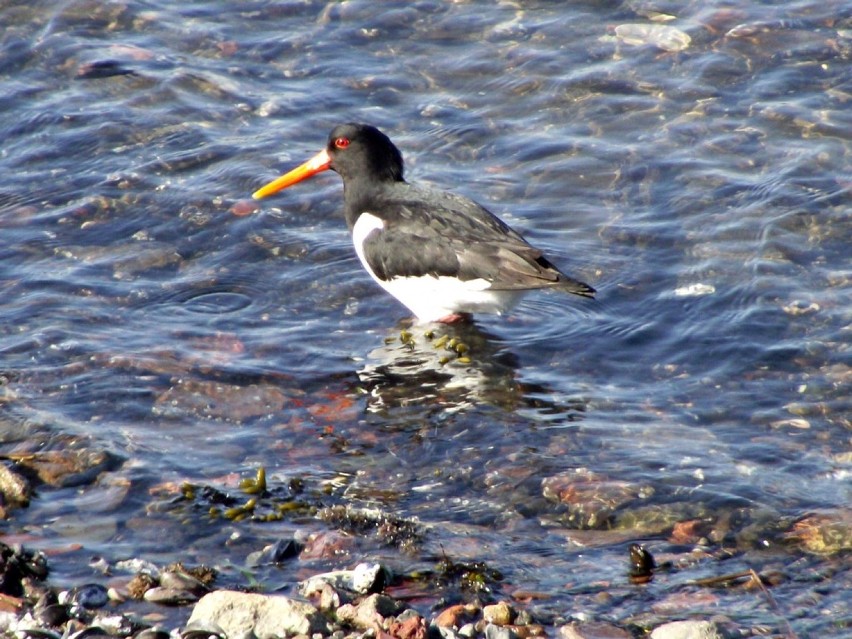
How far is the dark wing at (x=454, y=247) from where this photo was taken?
6.87 m

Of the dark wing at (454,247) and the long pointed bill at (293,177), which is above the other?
the long pointed bill at (293,177)

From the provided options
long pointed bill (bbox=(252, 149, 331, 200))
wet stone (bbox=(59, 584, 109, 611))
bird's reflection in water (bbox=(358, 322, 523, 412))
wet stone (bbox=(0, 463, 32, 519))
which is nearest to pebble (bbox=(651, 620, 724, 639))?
wet stone (bbox=(59, 584, 109, 611))

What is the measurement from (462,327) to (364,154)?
1378 mm

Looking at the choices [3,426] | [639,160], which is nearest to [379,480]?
[3,426]

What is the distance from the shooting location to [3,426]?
6.00 meters

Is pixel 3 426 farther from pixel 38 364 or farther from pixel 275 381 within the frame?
pixel 275 381

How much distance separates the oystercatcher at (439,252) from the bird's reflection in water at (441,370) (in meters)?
0.17

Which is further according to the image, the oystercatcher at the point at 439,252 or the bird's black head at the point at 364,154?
the bird's black head at the point at 364,154

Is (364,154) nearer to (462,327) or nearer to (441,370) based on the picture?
(462,327)

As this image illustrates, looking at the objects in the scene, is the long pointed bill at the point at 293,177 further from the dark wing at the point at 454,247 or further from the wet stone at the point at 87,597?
the wet stone at the point at 87,597

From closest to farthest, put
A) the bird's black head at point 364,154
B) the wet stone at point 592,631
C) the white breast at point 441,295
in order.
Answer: the wet stone at point 592,631 < the white breast at point 441,295 < the bird's black head at point 364,154

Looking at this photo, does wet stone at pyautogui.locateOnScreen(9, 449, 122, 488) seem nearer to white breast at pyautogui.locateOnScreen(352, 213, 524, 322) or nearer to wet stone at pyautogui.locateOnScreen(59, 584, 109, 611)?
wet stone at pyautogui.locateOnScreen(59, 584, 109, 611)

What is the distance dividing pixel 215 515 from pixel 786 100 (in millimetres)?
5965

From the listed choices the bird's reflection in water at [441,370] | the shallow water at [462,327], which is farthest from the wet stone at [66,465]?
the bird's reflection in water at [441,370]
